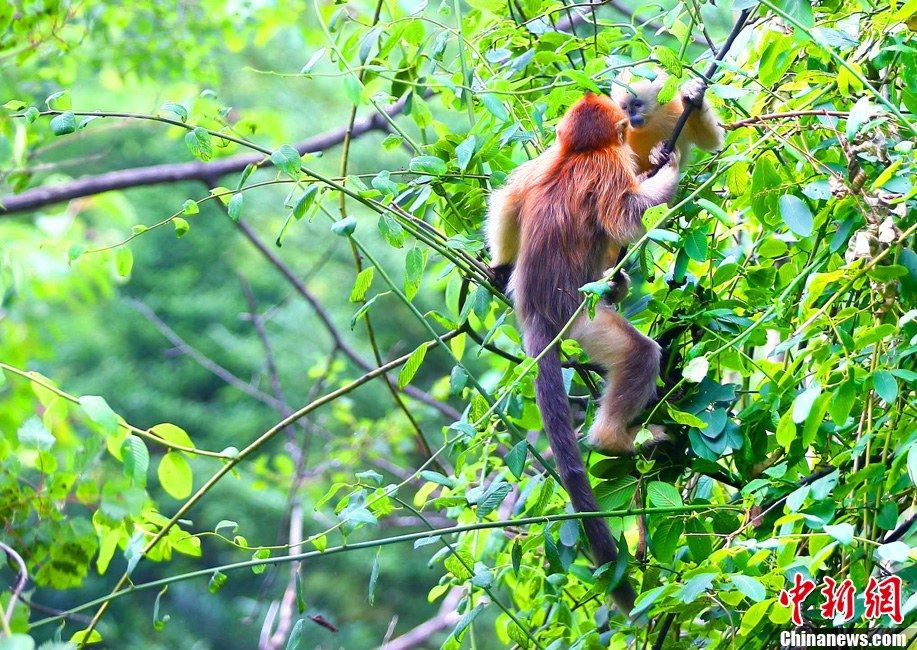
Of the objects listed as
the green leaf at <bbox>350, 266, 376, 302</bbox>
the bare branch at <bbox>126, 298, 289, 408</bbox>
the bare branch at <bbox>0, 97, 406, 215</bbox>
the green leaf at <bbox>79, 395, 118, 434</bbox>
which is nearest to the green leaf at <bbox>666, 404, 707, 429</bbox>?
the green leaf at <bbox>350, 266, 376, 302</bbox>

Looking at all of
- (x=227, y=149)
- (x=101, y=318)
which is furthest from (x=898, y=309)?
(x=101, y=318)

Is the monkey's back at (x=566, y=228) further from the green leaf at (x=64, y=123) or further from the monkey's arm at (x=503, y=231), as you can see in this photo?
the green leaf at (x=64, y=123)

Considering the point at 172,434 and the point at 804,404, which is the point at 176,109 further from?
the point at 804,404

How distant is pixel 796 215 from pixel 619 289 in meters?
0.80

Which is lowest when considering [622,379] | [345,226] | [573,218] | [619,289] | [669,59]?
[622,379]

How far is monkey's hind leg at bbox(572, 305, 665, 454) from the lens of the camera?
2.46 meters

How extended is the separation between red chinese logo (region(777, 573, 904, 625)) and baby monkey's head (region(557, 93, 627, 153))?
1.43 meters

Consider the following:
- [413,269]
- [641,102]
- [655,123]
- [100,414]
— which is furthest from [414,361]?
[655,123]

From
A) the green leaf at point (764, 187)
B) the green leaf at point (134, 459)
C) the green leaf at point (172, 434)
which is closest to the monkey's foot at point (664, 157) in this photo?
the green leaf at point (764, 187)

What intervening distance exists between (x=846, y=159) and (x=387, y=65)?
1.04 metres

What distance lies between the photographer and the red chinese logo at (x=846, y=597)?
71.0 inches

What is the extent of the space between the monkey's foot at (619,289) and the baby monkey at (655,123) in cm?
70

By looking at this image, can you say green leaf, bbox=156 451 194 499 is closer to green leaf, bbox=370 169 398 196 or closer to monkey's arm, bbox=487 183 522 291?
green leaf, bbox=370 169 398 196

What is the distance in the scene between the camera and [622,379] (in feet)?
8.42
